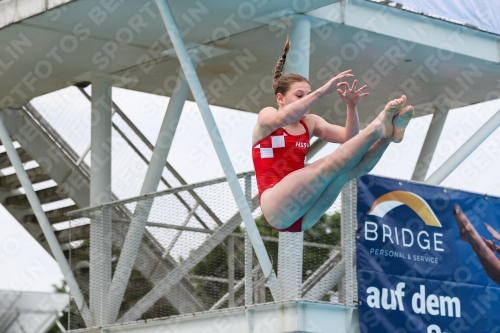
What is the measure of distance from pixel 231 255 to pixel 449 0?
444 cm

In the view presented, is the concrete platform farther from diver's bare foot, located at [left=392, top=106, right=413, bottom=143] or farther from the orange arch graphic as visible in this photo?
diver's bare foot, located at [left=392, top=106, right=413, bottom=143]

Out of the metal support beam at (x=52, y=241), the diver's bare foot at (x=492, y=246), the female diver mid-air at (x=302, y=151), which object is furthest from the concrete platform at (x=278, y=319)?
the female diver mid-air at (x=302, y=151)

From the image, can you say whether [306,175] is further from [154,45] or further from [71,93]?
[71,93]

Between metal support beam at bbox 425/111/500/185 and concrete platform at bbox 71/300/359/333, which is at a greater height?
metal support beam at bbox 425/111/500/185

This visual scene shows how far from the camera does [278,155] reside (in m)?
8.27

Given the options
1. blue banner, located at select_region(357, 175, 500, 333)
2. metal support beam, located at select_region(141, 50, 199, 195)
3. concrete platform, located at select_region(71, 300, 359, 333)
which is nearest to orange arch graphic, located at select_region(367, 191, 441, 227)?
blue banner, located at select_region(357, 175, 500, 333)

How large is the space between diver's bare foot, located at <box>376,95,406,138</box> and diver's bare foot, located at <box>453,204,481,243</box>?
581cm

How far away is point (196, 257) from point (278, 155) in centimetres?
450

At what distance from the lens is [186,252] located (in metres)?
12.8

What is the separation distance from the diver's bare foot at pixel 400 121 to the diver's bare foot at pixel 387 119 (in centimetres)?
3

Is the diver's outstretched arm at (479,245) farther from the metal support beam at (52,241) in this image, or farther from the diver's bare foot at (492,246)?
the metal support beam at (52,241)

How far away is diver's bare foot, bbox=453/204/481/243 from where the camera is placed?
42.0 feet

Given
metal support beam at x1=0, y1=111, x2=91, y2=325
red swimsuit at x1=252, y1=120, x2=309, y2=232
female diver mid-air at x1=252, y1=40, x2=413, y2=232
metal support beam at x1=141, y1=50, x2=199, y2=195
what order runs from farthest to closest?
metal support beam at x1=141, y1=50, x2=199, y2=195
metal support beam at x1=0, y1=111, x2=91, y2=325
red swimsuit at x1=252, y1=120, x2=309, y2=232
female diver mid-air at x1=252, y1=40, x2=413, y2=232

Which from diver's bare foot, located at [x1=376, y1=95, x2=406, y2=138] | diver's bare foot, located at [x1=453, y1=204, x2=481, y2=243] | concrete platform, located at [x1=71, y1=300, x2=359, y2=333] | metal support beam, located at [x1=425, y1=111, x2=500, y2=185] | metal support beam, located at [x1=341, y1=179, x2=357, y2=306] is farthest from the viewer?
metal support beam, located at [x1=425, y1=111, x2=500, y2=185]
